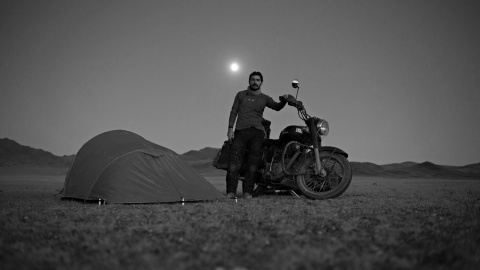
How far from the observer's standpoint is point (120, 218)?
4703 millimetres

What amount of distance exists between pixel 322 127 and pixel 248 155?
5.74 ft

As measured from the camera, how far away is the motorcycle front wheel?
7.21m

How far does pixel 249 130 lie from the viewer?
798cm

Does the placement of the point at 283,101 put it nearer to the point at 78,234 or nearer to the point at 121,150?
the point at 121,150

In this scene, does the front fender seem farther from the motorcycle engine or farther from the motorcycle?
the motorcycle engine

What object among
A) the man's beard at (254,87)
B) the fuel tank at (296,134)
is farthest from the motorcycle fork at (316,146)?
the man's beard at (254,87)

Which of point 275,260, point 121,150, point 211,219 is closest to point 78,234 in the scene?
point 211,219

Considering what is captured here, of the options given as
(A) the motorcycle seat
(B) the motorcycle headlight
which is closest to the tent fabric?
(A) the motorcycle seat

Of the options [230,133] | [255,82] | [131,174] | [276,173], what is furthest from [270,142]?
[131,174]

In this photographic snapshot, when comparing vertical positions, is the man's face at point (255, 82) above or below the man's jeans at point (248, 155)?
above

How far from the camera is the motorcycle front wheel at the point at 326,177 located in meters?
7.21

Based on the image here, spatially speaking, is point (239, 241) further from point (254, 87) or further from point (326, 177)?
point (254, 87)

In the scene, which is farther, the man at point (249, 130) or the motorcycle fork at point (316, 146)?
the man at point (249, 130)

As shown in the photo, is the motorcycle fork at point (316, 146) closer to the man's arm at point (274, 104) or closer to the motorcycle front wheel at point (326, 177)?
the motorcycle front wheel at point (326, 177)
